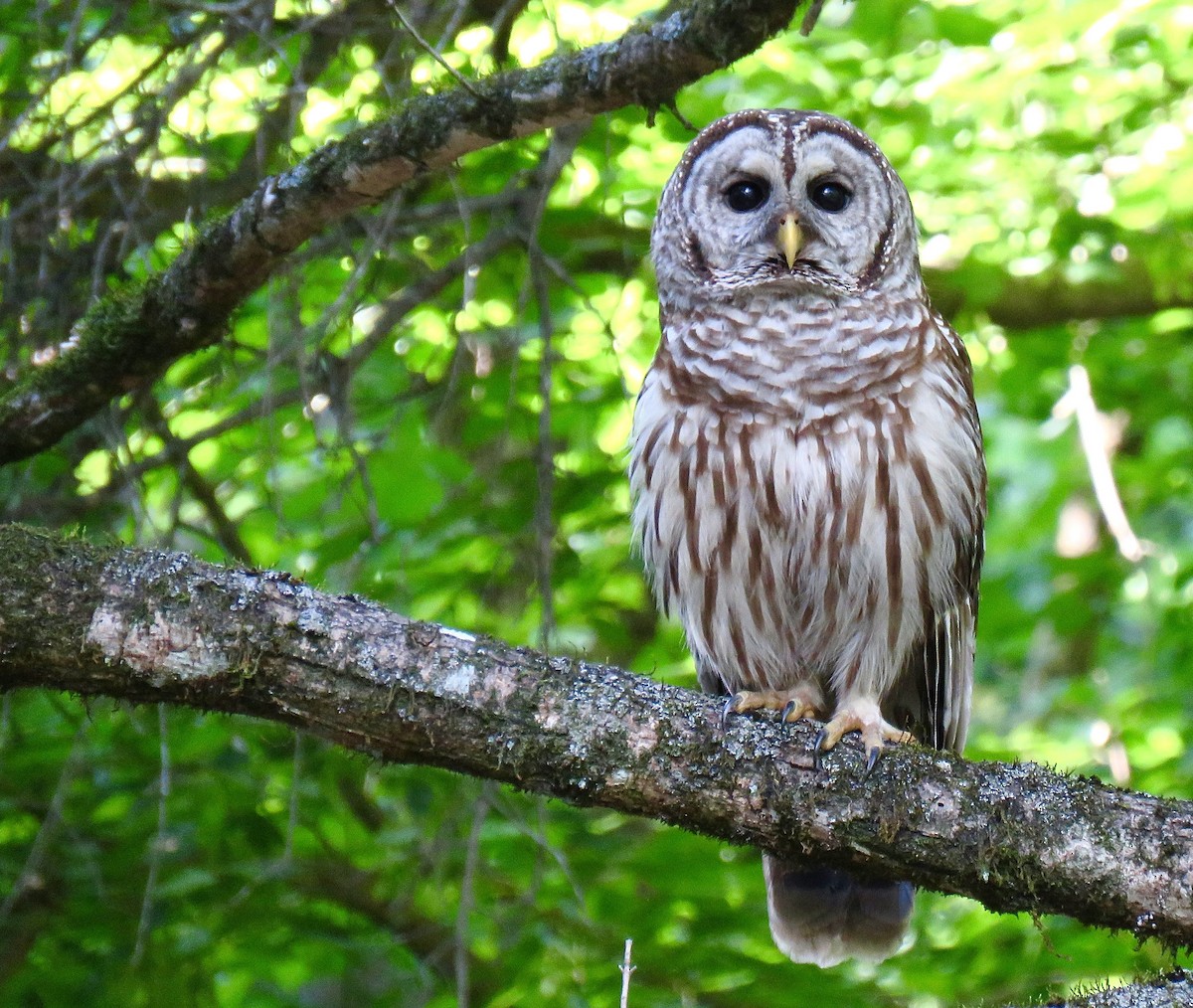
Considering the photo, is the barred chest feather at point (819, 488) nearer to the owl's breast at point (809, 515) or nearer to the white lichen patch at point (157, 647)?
the owl's breast at point (809, 515)

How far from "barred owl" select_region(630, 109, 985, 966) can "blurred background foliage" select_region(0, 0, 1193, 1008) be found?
0.31m

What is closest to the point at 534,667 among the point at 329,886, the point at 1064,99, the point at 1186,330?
the point at 329,886

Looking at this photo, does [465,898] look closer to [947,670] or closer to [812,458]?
[812,458]

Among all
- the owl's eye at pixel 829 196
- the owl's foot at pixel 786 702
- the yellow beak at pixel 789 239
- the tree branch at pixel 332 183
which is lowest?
the owl's foot at pixel 786 702

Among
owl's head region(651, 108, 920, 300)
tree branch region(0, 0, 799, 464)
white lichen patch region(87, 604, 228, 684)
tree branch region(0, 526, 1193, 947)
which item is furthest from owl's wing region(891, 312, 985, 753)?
white lichen patch region(87, 604, 228, 684)

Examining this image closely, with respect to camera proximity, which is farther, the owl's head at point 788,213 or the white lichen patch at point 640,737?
the owl's head at point 788,213

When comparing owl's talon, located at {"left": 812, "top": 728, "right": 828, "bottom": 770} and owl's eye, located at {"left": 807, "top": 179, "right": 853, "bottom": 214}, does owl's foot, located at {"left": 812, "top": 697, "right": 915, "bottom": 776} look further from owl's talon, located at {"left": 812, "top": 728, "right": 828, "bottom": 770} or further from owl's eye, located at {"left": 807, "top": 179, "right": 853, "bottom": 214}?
owl's eye, located at {"left": 807, "top": 179, "right": 853, "bottom": 214}

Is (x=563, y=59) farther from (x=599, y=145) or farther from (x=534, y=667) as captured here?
(x=599, y=145)

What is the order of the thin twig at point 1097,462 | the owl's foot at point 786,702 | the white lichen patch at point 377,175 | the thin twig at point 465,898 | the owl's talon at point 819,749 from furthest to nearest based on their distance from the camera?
the thin twig at point 1097,462 → the owl's foot at point 786,702 → the thin twig at point 465,898 → the white lichen patch at point 377,175 → the owl's talon at point 819,749

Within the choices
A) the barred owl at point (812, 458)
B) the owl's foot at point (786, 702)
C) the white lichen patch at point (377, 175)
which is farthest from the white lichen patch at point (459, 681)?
the white lichen patch at point (377, 175)

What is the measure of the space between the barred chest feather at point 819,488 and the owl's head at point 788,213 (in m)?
0.21

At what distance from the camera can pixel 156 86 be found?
3680 mm

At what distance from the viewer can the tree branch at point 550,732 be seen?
2.45 metres

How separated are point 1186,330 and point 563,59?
3.56 m
